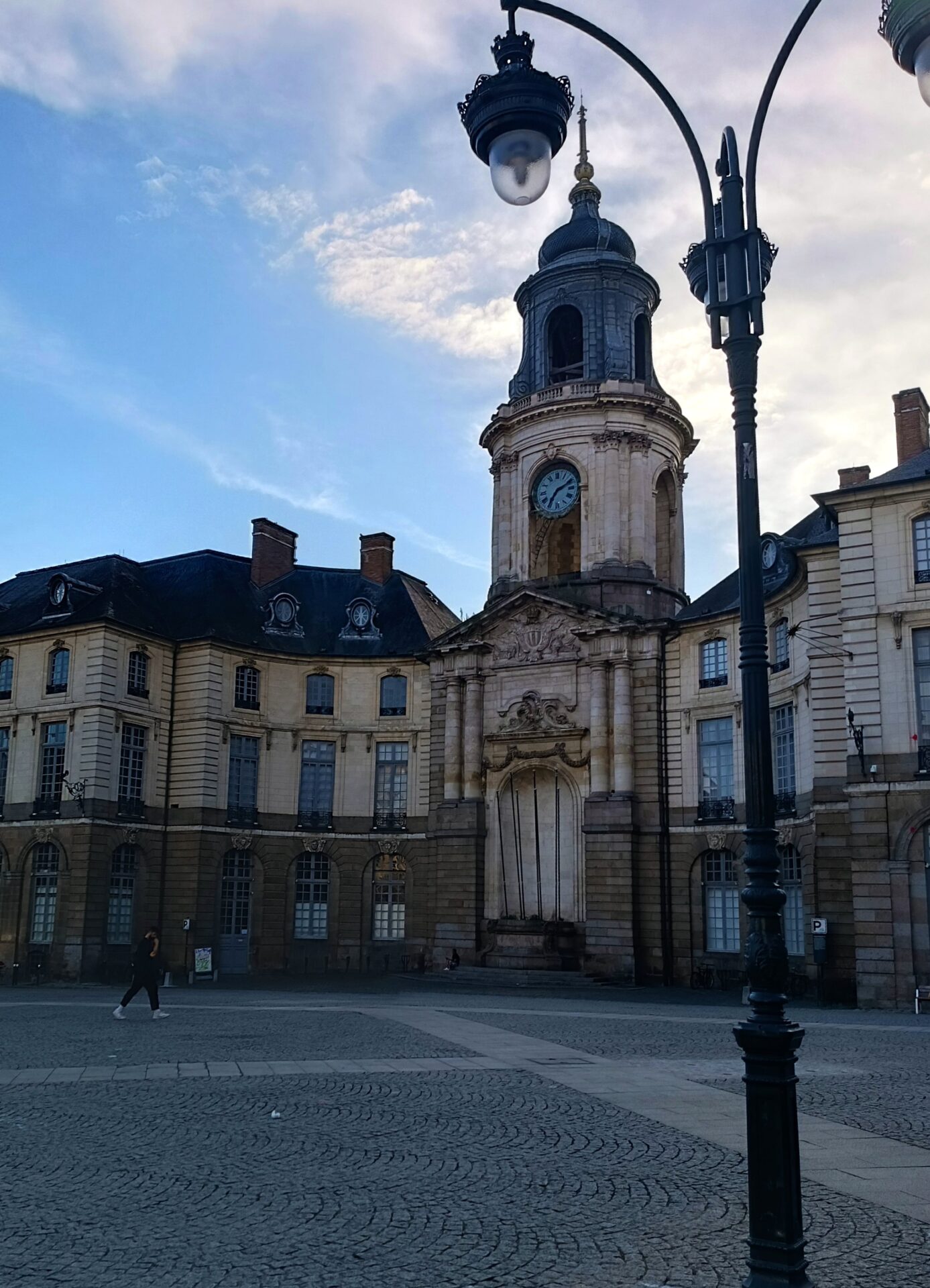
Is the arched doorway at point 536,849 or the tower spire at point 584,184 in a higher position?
the tower spire at point 584,184

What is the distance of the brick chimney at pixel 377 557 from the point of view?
49469 mm

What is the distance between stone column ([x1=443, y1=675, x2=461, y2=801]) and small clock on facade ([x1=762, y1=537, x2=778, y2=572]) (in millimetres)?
11713

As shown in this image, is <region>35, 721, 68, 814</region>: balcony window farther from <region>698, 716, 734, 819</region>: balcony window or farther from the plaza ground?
the plaza ground

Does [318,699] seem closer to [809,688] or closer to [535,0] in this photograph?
[809,688]

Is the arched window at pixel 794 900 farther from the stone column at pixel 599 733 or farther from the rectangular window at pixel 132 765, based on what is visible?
the rectangular window at pixel 132 765

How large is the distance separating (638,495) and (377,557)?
1168 cm

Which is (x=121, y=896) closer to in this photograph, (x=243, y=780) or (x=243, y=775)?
(x=243, y=780)

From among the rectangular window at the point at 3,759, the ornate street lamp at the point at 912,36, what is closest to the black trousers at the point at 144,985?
the ornate street lamp at the point at 912,36

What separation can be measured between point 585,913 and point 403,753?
31.7 ft

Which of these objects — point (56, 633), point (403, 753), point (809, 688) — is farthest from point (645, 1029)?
point (56, 633)

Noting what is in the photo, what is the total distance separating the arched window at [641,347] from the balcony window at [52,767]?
24.1m

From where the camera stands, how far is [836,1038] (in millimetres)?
20969

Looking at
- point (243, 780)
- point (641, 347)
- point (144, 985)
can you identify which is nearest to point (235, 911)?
point (243, 780)

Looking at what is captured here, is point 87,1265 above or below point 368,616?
below
